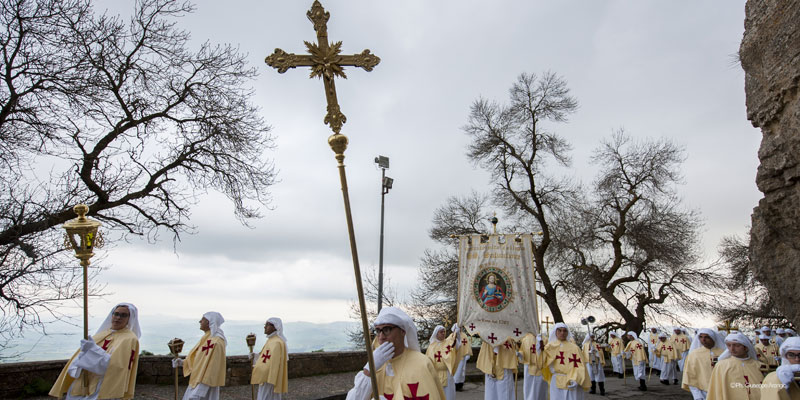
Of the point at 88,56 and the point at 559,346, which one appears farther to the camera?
the point at 88,56

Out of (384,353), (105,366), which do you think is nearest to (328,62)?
(384,353)

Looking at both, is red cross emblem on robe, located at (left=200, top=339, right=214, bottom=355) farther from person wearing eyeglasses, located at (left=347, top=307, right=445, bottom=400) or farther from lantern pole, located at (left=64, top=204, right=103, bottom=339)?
person wearing eyeglasses, located at (left=347, top=307, right=445, bottom=400)

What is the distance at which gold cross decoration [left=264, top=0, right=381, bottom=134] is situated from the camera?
346cm

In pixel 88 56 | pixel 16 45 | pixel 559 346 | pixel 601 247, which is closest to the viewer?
pixel 559 346

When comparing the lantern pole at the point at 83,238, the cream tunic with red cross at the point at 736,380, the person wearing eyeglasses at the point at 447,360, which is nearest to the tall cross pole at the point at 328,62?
the lantern pole at the point at 83,238

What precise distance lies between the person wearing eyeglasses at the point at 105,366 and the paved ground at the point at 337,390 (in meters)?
4.87

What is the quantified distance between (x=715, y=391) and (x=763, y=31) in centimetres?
437

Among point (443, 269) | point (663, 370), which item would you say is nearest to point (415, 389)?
point (663, 370)

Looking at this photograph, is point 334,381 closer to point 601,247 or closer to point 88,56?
point 88,56

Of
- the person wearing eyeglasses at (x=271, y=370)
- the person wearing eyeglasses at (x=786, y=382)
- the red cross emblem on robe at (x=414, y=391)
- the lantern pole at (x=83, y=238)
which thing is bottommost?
the person wearing eyeglasses at (x=271, y=370)

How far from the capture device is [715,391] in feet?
20.5

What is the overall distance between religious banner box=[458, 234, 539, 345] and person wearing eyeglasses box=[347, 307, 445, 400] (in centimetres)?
686

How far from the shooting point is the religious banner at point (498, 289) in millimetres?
10203

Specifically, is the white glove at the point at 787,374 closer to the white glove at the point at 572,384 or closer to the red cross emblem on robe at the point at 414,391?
the white glove at the point at 572,384
